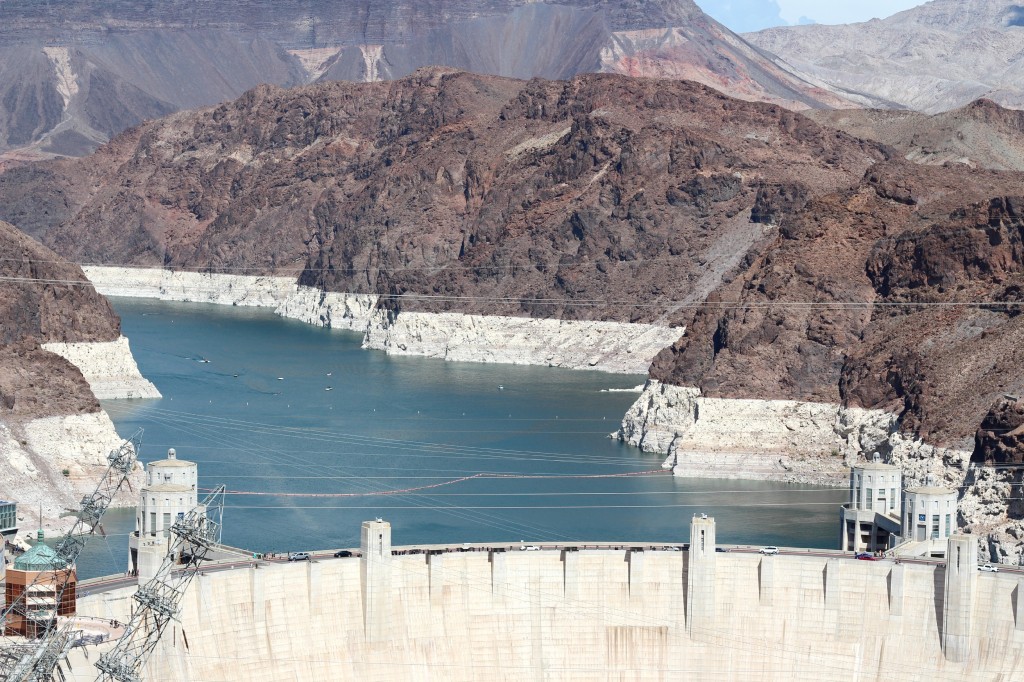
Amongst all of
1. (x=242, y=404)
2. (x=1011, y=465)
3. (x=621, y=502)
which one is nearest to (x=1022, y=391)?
(x=1011, y=465)

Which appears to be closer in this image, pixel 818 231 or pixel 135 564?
pixel 135 564

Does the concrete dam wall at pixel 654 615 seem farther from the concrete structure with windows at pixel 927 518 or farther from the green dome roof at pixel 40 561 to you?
the green dome roof at pixel 40 561

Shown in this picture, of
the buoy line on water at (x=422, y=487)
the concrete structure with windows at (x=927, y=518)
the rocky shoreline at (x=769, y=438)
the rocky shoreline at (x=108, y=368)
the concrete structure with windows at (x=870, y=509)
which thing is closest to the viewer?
the concrete structure with windows at (x=927, y=518)

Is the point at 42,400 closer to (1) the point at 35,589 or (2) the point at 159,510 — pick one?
(2) the point at 159,510

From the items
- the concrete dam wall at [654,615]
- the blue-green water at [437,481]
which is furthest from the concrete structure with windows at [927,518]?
the blue-green water at [437,481]

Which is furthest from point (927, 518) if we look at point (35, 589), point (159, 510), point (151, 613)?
point (35, 589)

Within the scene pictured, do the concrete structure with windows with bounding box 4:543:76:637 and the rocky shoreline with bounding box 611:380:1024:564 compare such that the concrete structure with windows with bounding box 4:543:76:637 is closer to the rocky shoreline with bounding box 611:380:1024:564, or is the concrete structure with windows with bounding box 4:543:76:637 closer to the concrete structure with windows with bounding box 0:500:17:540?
the concrete structure with windows with bounding box 0:500:17:540

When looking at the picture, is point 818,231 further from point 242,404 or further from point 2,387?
point 2,387
